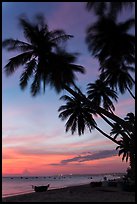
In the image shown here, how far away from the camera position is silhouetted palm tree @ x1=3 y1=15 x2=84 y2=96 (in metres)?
22.6

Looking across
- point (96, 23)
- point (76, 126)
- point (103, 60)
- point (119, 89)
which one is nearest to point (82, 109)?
point (76, 126)

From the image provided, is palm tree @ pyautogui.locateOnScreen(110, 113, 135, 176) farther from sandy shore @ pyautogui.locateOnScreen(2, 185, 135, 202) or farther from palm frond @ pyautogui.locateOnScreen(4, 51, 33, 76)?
palm frond @ pyautogui.locateOnScreen(4, 51, 33, 76)

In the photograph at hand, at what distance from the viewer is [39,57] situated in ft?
75.5

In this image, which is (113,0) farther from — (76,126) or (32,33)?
(76,126)

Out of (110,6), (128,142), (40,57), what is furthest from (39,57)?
(128,142)

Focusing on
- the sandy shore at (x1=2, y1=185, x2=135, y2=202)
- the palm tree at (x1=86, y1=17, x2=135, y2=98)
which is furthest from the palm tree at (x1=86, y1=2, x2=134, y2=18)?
the sandy shore at (x1=2, y1=185, x2=135, y2=202)

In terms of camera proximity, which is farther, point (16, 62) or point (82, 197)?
point (82, 197)

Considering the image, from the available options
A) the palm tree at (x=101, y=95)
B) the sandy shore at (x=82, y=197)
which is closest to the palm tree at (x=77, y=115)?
the palm tree at (x=101, y=95)

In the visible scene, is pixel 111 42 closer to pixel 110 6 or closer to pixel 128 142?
pixel 110 6

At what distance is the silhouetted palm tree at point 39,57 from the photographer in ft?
74.1

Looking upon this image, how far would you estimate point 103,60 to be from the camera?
2342 cm

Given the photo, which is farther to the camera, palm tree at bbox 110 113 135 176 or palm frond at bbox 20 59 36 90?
palm tree at bbox 110 113 135 176

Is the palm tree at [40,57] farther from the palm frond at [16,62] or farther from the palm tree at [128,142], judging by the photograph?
the palm tree at [128,142]

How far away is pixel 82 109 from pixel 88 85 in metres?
2.96
